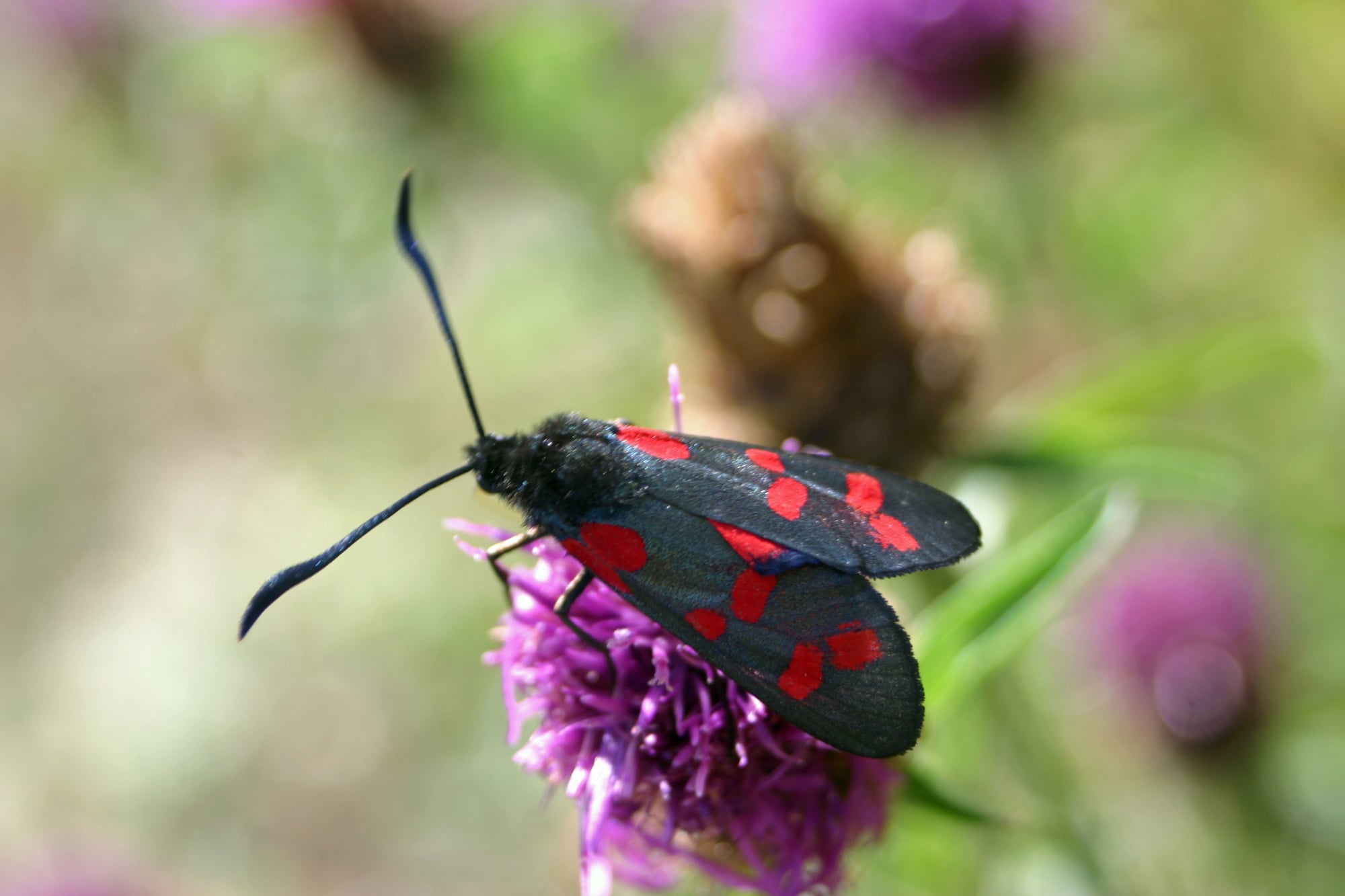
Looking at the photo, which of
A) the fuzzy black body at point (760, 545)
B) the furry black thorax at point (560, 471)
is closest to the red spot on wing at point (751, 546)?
the fuzzy black body at point (760, 545)

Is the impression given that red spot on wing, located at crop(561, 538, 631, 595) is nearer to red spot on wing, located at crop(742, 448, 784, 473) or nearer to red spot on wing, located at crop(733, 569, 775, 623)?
red spot on wing, located at crop(733, 569, 775, 623)

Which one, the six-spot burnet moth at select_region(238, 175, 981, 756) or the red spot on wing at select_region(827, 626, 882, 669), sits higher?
the six-spot burnet moth at select_region(238, 175, 981, 756)

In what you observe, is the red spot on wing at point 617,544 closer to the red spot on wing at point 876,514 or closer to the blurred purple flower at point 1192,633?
the red spot on wing at point 876,514

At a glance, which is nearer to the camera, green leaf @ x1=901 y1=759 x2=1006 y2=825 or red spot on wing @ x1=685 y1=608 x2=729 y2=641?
red spot on wing @ x1=685 y1=608 x2=729 y2=641

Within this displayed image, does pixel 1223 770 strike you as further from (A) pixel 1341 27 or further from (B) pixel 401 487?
(B) pixel 401 487

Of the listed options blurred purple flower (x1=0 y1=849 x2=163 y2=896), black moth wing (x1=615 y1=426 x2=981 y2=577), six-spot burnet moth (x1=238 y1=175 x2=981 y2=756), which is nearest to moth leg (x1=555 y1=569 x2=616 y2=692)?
six-spot burnet moth (x1=238 y1=175 x2=981 y2=756)

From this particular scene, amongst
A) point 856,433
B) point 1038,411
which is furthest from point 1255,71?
point 856,433

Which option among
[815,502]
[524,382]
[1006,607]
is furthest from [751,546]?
[524,382]
